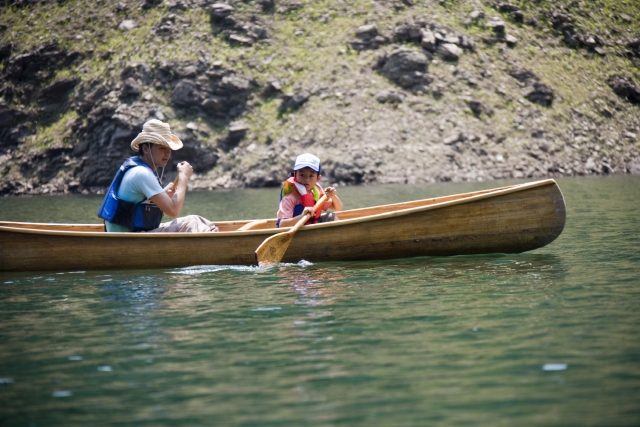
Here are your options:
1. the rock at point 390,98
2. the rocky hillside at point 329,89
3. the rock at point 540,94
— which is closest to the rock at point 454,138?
the rocky hillside at point 329,89

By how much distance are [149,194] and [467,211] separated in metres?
4.90

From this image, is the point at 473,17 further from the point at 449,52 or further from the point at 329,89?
the point at 329,89

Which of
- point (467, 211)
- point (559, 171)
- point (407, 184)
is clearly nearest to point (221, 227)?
point (467, 211)

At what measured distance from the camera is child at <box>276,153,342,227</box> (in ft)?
39.6

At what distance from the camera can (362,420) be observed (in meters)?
5.16

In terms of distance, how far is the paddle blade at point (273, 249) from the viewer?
11.4 meters

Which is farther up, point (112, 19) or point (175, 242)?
point (112, 19)

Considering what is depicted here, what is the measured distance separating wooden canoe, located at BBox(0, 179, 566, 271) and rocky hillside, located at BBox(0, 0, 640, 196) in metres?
26.0

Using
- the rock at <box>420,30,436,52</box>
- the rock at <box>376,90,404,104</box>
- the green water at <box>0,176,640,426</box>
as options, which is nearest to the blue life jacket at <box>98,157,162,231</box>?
the green water at <box>0,176,640,426</box>

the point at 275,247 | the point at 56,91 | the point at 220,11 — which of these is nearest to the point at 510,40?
the point at 220,11

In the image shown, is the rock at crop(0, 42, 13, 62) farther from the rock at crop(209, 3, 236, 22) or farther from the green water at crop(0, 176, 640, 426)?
the green water at crop(0, 176, 640, 426)

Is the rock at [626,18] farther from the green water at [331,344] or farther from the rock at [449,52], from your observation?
the green water at [331,344]

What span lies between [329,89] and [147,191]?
32382mm

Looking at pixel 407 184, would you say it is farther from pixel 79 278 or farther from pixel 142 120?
pixel 79 278
